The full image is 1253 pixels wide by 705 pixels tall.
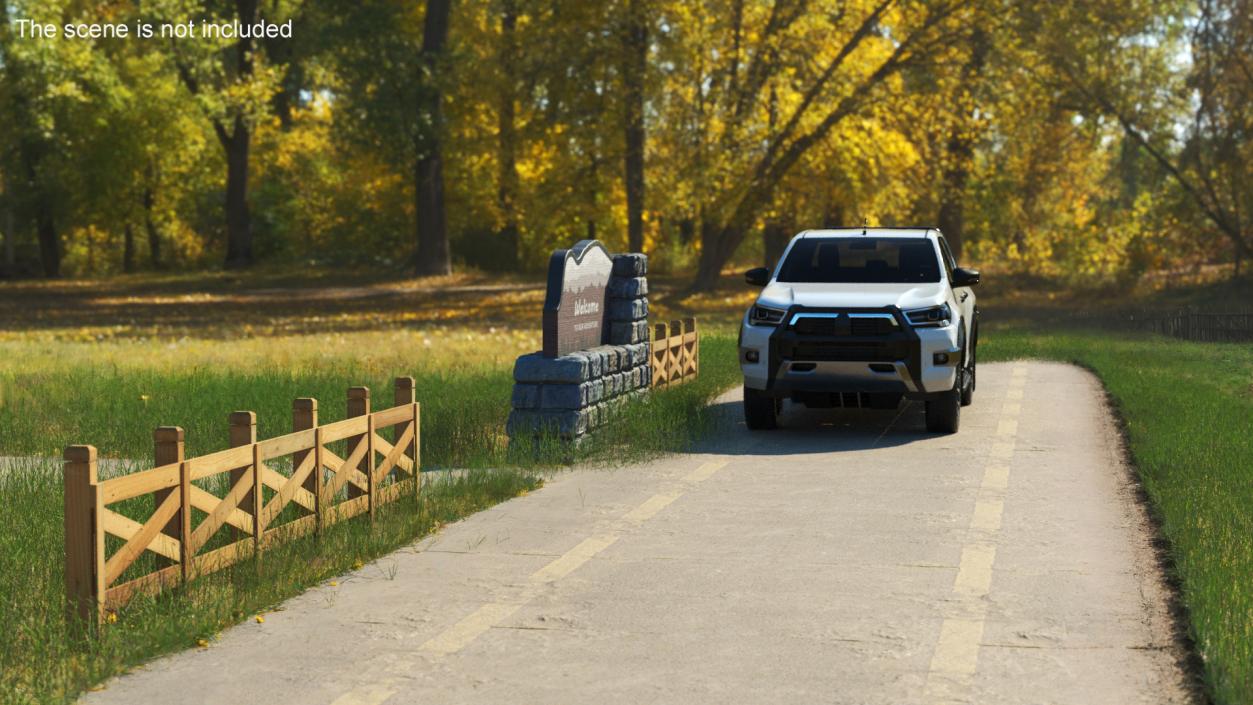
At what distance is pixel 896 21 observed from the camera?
129 ft

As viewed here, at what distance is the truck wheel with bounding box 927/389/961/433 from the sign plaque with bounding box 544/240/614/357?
3.21m

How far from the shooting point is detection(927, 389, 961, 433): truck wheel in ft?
47.0

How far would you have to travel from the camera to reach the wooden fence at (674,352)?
18.0 meters

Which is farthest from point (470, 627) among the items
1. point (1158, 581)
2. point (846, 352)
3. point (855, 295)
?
point (855, 295)

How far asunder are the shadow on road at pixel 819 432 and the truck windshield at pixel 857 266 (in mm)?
1468

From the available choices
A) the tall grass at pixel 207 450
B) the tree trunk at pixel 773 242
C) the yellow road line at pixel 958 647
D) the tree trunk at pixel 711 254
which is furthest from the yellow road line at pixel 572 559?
the tree trunk at pixel 773 242

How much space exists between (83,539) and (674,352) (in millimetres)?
12510

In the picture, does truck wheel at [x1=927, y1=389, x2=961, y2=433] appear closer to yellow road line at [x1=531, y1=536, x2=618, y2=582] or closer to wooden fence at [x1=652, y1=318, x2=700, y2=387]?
wooden fence at [x1=652, y1=318, x2=700, y2=387]

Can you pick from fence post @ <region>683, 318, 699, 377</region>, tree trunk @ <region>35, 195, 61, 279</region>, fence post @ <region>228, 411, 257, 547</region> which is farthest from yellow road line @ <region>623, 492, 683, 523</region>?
tree trunk @ <region>35, 195, 61, 279</region>

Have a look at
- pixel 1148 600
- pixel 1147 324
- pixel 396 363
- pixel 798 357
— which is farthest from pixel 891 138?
pixel 1148 600

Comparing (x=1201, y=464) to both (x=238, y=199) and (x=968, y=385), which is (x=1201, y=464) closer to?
(x=968, y=385)

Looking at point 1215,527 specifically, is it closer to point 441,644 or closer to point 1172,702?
point 1172,702

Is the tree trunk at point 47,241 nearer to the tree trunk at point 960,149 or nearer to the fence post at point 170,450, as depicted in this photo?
the tree trunk at point 960,149

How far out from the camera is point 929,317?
14312 millimetres
